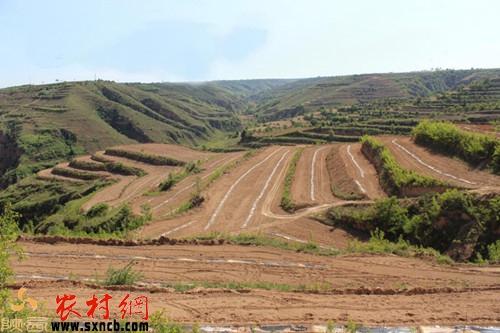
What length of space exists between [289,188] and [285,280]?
65.5 feet

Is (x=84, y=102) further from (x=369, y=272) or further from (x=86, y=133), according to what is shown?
(x=369, y=272)

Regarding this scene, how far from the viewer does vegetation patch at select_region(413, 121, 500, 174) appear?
28278 millimetres

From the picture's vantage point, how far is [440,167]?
31.1 metres

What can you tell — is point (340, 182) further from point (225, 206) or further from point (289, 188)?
point (225, 206)

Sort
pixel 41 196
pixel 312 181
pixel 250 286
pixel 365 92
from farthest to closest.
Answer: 1. pixel 365 92
2. pixel 41 196
3. pixel 312 181
4. pixel 250 286

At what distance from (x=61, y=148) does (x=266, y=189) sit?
63.7 meters

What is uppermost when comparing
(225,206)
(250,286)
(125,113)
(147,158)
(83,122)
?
(125,113)

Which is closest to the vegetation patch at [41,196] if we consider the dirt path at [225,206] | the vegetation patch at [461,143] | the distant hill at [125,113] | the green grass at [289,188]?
the distant hill at [125,113]

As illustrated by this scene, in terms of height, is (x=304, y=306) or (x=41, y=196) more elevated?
(x=304, y=306)

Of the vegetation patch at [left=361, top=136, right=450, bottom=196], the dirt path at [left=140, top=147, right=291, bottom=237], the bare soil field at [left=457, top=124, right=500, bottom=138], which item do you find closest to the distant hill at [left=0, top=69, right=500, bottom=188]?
the bare soil field at [left=457, top=124, right=500, bottom=138]

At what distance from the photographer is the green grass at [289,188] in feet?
90.2

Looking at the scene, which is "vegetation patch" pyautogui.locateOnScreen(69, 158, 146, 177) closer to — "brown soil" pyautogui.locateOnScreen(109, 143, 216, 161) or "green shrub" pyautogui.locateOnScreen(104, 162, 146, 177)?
"green shrub" pyautogui.locateOnScreen(104, 162, 146, 177)

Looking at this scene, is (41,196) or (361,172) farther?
(41,196)

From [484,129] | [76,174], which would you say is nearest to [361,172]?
[484,129]
